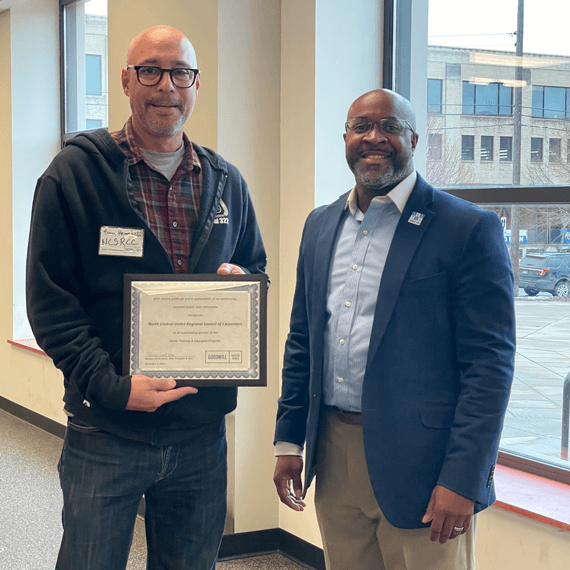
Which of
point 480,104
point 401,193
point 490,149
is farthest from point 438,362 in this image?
point 480,104

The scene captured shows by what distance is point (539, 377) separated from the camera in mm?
2658

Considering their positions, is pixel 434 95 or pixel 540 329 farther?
pixel 434 95

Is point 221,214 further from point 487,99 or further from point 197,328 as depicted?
point 487,99

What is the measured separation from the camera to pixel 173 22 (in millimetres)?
3131

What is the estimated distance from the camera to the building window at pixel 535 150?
8.65ft

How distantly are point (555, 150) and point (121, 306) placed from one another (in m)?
1.75

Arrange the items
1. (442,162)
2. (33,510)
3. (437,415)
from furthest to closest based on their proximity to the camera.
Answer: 1. (33,510)
2. (442,162)
3. (437,415)

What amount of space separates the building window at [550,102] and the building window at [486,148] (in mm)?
201

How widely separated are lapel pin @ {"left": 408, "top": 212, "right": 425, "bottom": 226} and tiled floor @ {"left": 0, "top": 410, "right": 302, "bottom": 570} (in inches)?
80.5

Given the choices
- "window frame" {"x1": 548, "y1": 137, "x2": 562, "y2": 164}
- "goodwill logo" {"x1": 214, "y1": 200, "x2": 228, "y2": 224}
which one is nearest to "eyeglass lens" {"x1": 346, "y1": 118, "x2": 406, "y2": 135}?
"goodwill logo" {"x1": 214, "y1": 200, "x2": 228, "y2": 224}

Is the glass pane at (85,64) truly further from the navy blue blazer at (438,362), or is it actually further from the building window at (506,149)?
the navy blue blazer at (438,362)

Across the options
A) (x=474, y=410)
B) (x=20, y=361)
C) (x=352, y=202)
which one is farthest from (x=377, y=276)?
(x=20, y=361)

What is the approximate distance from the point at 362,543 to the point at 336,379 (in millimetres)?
405

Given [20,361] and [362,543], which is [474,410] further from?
[20,361]
